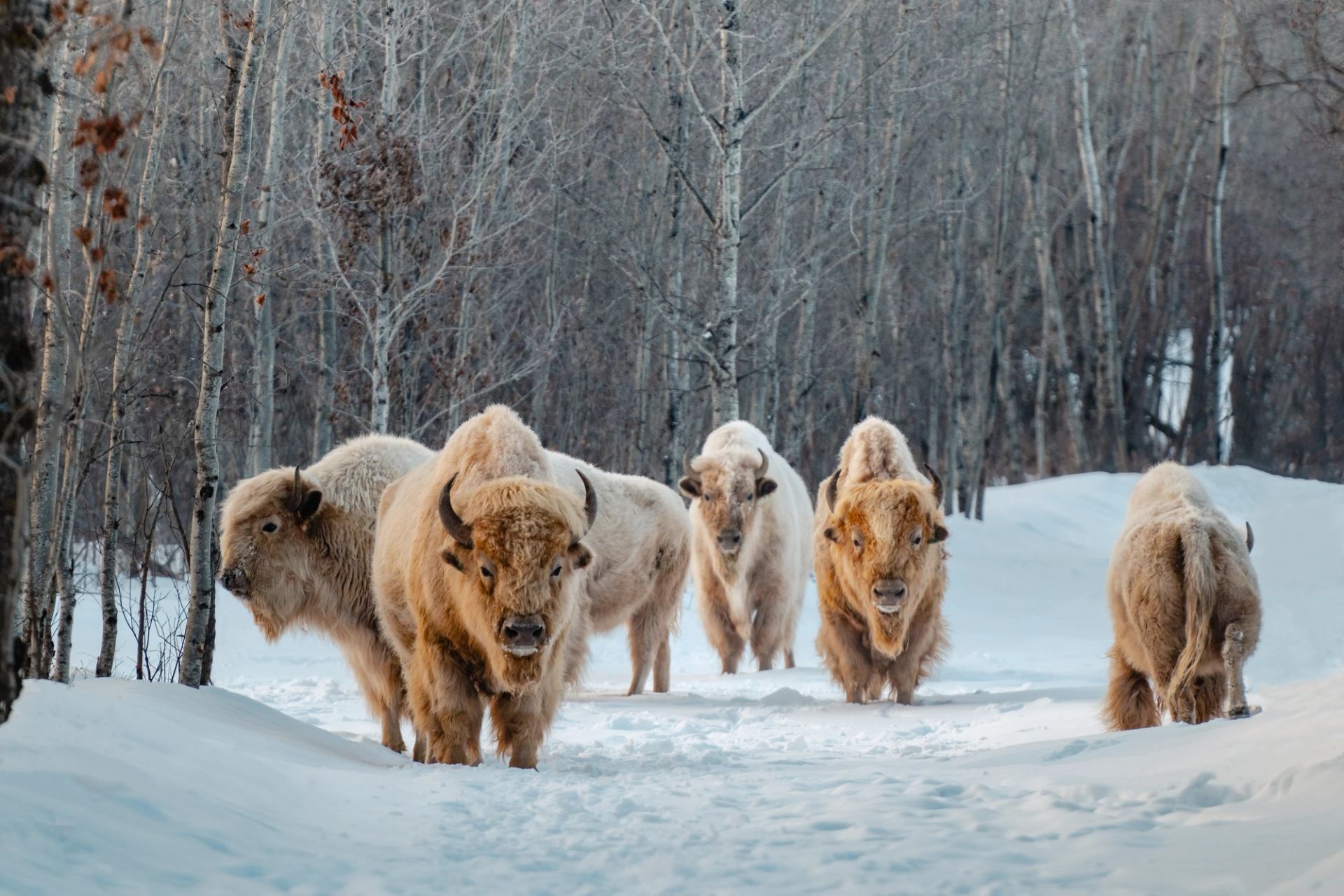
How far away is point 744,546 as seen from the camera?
11633mm

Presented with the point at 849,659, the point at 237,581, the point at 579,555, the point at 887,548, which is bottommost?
the point at 849,659

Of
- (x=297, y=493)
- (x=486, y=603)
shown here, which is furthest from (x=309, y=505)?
(x=486, y=603)

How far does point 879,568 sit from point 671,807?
166 inches

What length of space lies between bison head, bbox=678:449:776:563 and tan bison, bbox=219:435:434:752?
382 centimetres

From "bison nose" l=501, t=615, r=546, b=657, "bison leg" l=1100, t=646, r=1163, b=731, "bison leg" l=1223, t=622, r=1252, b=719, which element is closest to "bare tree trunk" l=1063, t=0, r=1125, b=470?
"bison leg" l=1100, t=646, r=1163, b=731

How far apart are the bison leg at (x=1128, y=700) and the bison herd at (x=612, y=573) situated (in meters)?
0.01

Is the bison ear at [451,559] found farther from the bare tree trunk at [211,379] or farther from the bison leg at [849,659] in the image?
the bison leg at [849,659]

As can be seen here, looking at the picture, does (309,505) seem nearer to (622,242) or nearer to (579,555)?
(579,555)

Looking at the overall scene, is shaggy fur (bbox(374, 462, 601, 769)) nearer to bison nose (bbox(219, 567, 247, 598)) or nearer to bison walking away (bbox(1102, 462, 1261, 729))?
bison nose (bbox(219, 567, 247, 598))

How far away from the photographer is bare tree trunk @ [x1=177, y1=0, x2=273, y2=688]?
24.1 ft

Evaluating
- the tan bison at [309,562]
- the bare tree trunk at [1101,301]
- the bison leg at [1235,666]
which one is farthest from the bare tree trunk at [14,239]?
the bare tree trunk at [1101,301]

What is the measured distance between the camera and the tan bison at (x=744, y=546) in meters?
11.6

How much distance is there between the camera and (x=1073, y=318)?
115ft

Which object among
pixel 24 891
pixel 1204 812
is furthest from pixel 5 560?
pixel 1204 812
